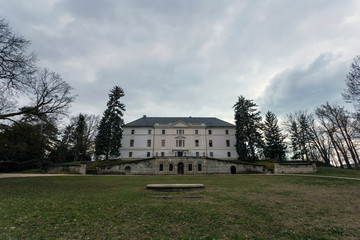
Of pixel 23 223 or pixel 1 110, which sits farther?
pixel 1 110

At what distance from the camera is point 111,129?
35000 millimetres

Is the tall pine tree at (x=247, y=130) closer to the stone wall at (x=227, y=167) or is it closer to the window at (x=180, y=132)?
the stone wall at (x=227, y=167)

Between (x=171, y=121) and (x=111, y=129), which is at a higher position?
(x=171, y=121)

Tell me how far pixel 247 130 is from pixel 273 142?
583 cm

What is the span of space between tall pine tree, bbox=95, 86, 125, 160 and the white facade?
6.77m

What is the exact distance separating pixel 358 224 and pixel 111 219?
307 inches

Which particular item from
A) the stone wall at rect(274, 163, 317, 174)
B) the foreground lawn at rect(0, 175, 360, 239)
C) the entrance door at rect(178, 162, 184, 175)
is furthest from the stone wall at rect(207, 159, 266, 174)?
the foreground lawn at rect(0, 175, 360, 239)

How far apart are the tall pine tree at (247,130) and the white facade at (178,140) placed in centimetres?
628

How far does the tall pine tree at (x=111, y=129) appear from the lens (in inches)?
1321

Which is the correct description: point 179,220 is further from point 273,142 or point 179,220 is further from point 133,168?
point 273,142

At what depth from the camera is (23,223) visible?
192 inches

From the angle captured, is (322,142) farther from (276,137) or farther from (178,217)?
(178,217)

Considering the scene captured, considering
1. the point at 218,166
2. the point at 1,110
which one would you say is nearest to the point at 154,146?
the point at 218,166

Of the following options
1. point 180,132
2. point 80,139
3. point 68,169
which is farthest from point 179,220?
point 180,132
